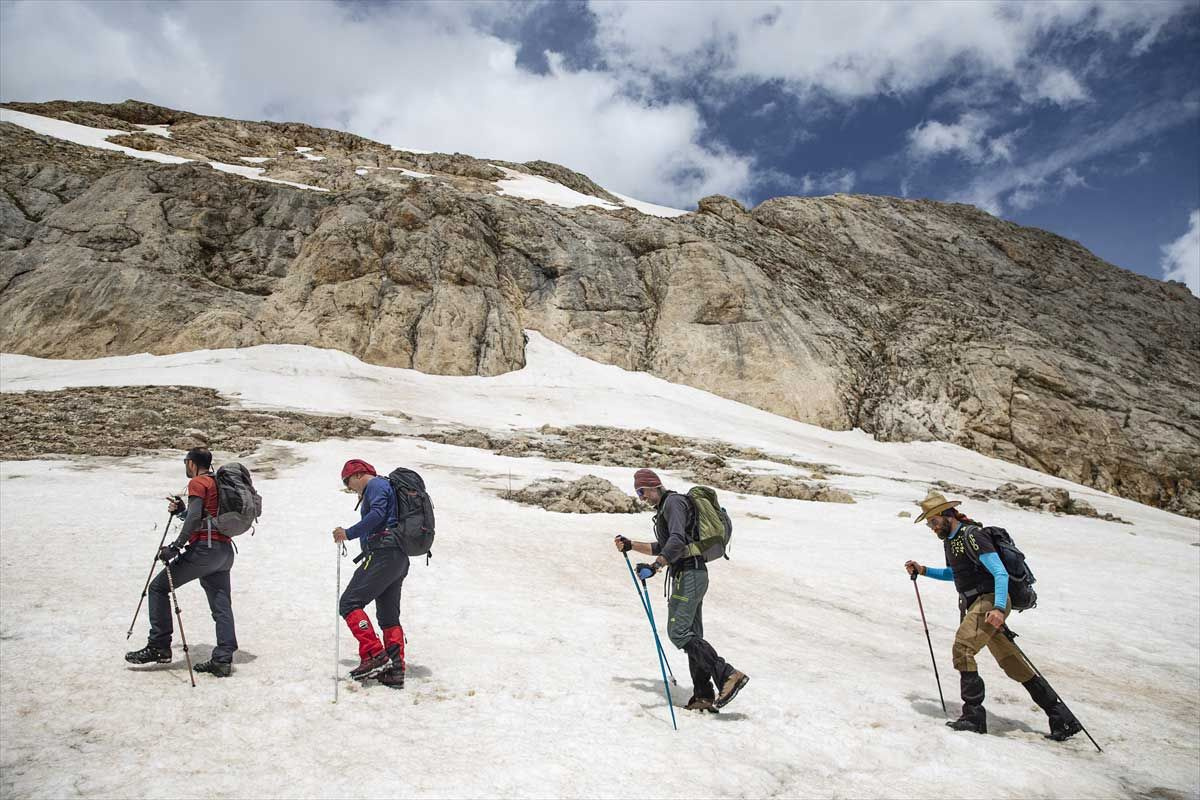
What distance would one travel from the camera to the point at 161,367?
33.3m

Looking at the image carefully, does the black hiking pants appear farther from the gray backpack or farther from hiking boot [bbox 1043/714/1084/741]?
hiking boot [bbox 1043/714/1084/741]

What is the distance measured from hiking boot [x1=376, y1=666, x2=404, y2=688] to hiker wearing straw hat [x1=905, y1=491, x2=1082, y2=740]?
16.8 feet

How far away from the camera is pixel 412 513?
5.94 m

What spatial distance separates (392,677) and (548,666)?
1674 millimetres

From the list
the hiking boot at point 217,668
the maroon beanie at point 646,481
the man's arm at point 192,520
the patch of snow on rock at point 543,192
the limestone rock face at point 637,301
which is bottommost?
the hiking boot at point 217,668

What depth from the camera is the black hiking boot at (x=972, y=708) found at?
596cm

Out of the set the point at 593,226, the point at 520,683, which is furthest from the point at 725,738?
the point at 593,226

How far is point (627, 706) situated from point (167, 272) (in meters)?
48.0

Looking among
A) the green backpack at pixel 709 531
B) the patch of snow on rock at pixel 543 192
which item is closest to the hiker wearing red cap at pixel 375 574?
the green backpack at pixel 709 531

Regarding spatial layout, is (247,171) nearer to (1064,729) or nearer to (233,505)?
(233,505)

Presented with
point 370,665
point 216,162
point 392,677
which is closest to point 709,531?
point 392,677

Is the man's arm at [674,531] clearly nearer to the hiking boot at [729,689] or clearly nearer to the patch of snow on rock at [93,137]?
the hiking boot at [729,689]

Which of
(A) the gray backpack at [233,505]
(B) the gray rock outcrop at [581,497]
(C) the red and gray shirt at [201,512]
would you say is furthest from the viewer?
(B) the gray rock outcrop at [581,497]

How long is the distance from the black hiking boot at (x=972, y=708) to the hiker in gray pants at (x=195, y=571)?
6782mm
